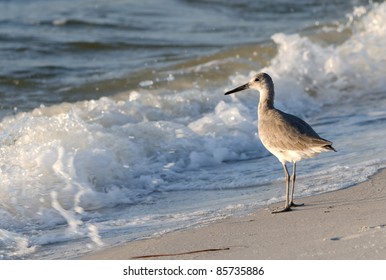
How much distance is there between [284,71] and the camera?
11.3m

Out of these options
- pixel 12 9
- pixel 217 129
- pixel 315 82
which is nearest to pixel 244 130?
pixel 217 129

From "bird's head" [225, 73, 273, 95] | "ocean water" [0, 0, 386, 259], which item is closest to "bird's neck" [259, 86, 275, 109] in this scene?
"bird's head" [225, 73, 273, 95]

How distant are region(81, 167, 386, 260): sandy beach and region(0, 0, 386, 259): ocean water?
0.89 ft

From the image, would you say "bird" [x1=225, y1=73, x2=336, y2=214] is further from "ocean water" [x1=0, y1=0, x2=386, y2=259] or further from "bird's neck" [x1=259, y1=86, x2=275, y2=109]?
"ocean water" [x1=0, y1=0, x2=386, y2=259]

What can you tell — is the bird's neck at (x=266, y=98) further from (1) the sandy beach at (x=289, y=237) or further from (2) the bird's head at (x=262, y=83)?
(1) the sandy beach at (x=289, y=237)

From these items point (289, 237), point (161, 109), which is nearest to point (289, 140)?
point (289, 237)

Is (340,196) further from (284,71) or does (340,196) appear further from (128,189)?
(284,71)

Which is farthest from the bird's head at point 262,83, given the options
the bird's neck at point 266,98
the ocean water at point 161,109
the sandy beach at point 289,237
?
the sandy beach at point 289,237

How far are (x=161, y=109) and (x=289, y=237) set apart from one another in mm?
4519

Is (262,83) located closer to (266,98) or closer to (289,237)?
(266,98)

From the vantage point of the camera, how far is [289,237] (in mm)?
5277

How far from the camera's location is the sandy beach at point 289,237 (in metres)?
4.91
